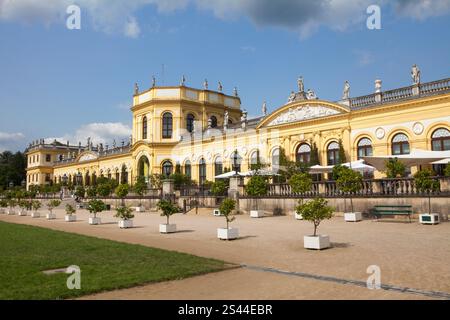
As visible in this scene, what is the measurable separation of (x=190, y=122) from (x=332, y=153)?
68.2 feet

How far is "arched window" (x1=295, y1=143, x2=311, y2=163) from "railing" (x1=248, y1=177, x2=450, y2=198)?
8.59 metres


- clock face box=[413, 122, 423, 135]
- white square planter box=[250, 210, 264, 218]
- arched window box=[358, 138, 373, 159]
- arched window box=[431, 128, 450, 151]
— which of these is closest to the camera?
white square planter box=[250, 210, 264, 218]

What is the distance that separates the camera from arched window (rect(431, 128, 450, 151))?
26.4 meters

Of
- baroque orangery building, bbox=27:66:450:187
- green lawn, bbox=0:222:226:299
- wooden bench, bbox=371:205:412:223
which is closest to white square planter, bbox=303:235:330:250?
green lawn, bbox=0:222:226:299

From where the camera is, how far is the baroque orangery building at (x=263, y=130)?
27781 millimetres

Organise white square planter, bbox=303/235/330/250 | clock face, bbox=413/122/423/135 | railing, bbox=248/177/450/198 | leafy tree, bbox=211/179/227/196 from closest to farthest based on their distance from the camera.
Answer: white square planter, bbox=303/235/330/250 < railing, bbox=248/177/450/198 < clock face, bbox=413/122/423/135 < leafy tree, bbox=211/179/227/196

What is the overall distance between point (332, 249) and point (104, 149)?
55818 mm

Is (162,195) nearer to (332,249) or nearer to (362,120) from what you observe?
(362,120)

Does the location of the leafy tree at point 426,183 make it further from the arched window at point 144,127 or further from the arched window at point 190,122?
the arched window at point 144,127

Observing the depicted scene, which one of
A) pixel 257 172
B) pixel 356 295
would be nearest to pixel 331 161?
pixel 257 172

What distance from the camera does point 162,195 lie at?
37156 millimetres

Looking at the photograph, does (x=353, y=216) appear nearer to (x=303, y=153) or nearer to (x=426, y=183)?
(x=426, y=183)

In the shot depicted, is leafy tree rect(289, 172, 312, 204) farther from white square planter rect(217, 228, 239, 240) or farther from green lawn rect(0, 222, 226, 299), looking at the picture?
green lawn rect(0, 222, 226, 299)

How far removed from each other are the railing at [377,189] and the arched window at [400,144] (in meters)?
8.10
